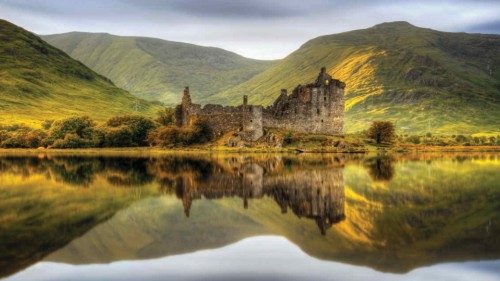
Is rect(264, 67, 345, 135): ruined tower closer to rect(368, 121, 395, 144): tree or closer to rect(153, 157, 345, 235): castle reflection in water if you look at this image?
rect(368, 121, 395, 144): tree

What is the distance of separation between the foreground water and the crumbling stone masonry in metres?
47.4

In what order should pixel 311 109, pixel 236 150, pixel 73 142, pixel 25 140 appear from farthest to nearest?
1. pixel 25 140
2. pixel 73 142
3. pixel 311 109
4. pixel 236 150

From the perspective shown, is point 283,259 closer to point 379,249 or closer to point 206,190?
point 379,249

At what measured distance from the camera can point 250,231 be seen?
17.6 metres

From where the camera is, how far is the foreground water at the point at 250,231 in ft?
41.5

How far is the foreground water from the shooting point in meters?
12.6

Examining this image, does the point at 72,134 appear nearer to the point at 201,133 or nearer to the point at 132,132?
the point at 132,132

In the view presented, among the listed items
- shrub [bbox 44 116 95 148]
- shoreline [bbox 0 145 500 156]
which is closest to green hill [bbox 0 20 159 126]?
shrub [bbox 44 116 95 148]

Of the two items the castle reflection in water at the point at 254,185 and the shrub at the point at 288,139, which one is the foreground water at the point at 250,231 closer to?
the castle reflection in water at the point at 254,185

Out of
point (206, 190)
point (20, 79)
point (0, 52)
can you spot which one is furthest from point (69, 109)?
point (206, 190)

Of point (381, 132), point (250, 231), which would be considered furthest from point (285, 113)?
point (250, 231)

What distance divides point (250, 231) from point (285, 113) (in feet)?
213

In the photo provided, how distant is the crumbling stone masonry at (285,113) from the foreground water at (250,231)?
47384mm

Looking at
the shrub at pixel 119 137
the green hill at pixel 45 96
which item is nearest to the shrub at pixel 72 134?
the shrub at pixel 119 137
